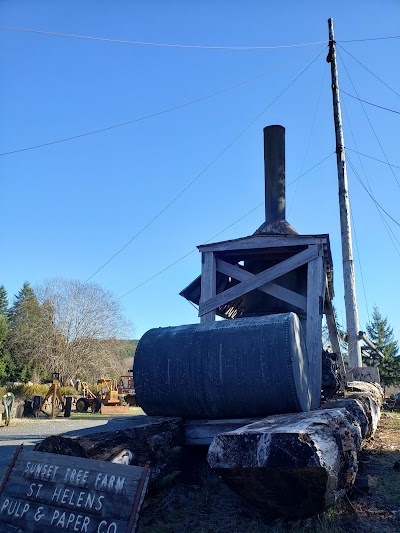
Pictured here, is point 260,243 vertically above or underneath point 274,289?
above

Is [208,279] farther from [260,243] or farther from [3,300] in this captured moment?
[3,300]

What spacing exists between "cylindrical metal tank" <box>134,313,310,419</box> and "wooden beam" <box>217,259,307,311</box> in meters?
2.03

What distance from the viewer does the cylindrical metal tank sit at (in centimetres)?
506

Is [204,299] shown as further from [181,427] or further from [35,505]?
[35,505]

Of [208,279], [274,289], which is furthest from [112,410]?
[274,289]

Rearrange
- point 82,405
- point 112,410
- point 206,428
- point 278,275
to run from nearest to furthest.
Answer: point 206,428, point 278,275, point 112,410, point 82,405

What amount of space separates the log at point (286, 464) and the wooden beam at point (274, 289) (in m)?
3.93

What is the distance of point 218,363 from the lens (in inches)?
209

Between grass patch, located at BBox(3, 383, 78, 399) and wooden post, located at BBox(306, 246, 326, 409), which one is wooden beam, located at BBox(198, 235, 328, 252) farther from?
grass patch, located at BBox(3, 383, 78, 399)

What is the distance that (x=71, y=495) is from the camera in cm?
361

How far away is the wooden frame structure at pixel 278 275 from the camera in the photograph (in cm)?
743

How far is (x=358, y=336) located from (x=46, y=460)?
11.4 meters

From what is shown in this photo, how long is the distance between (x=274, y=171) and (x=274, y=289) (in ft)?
11.3

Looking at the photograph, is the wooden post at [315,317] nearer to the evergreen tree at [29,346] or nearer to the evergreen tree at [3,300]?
the evergreen tree at [29,346]
